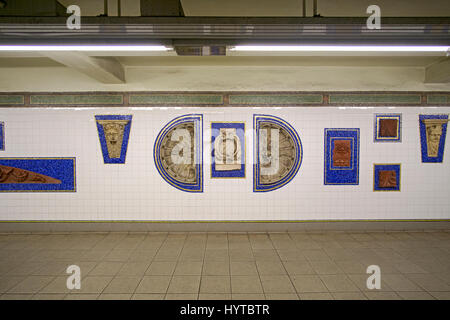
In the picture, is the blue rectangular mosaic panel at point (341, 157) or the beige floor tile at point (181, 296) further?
the blue rectangular mosaic panel at point (341, 157)

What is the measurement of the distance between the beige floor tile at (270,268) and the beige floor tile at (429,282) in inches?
57.8

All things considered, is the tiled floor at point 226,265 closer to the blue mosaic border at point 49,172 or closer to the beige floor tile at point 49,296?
the beige floor tile at point 49,296

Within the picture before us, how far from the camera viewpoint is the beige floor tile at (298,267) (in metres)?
2.92

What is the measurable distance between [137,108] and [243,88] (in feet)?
6.14

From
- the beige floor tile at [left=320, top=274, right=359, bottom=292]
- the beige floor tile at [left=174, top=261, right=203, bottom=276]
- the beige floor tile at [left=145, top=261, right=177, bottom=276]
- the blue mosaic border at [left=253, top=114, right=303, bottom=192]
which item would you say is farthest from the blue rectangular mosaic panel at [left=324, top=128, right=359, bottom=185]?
the beige floor tile at [left=145, top=261, right=177, bottom=276]

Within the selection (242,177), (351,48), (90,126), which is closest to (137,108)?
(90,126)

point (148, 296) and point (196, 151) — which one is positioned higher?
point (196, 151)

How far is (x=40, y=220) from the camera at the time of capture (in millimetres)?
4219

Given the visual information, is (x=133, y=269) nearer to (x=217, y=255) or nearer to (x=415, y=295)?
(x=217, y=255)

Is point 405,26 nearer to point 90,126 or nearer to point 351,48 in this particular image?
point 351,48

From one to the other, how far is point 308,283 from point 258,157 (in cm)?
210

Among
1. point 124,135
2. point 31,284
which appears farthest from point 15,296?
point 124,135

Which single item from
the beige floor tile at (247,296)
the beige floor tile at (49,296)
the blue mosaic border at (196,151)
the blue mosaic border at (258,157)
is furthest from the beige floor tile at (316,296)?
the beige floor tile at (49,296)

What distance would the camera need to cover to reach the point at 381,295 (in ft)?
8.13
